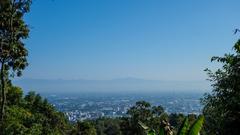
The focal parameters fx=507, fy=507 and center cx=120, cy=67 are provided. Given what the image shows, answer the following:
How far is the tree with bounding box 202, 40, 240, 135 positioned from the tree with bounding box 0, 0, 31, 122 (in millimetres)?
12678

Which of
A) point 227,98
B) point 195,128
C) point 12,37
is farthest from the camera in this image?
point 12,37

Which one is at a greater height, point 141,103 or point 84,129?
point 141,103

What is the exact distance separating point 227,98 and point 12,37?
570 inches

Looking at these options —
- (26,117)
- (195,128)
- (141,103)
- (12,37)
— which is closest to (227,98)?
(195,128)

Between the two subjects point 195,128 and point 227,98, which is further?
point 227,98

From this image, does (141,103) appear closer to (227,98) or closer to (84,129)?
(84,129)

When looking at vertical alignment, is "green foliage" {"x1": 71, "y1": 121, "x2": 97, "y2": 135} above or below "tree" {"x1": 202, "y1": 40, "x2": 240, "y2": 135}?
below

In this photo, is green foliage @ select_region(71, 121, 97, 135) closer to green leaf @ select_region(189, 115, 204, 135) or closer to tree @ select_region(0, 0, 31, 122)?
tree @ select_region(0, 0, 31, 122)

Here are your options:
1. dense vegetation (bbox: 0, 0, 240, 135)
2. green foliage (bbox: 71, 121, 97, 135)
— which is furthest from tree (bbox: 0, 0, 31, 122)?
green foliage (bbox: 71, 121, 97, 135)

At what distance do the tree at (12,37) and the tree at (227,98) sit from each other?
12678mm

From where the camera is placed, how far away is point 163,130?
7355mm

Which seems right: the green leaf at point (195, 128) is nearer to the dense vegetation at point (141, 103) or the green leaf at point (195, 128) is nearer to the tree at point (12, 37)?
the dense vegetation at point (141, 103)

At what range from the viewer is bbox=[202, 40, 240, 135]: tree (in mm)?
12375

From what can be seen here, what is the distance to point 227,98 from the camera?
12.8 metres
